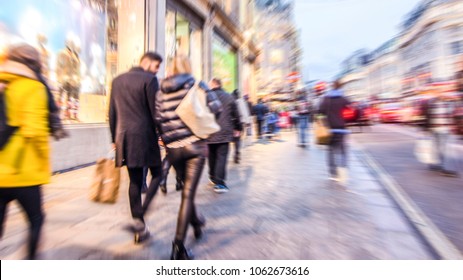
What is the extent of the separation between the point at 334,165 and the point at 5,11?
6151mm

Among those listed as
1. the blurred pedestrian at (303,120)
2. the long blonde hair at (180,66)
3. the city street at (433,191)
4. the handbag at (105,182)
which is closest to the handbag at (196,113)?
the long blonde hair at (180,66)

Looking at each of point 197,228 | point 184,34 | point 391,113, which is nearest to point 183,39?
point 184,34

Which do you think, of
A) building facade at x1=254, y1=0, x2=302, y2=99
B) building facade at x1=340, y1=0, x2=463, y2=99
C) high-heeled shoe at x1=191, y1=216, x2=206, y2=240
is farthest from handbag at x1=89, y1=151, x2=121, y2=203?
building facade at x1=254, y1=0, x2=302, y2=99

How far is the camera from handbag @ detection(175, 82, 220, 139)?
8.16 feet

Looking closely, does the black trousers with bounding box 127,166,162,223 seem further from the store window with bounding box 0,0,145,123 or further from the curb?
the store window with bounding box 0,0,145,123

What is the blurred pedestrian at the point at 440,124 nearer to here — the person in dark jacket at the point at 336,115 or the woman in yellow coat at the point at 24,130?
the person in dark jacket at the point at 336,115

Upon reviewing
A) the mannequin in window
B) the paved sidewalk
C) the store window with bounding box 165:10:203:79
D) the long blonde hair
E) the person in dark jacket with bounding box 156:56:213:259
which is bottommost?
the paved sidewalk

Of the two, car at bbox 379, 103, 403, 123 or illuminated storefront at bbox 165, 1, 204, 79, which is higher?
illuminated storefront at bbox 165, 1, 204, 79

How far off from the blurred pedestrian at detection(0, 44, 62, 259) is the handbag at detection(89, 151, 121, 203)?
1004 millimetres

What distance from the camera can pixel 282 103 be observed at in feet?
106

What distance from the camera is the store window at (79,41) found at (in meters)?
6.16

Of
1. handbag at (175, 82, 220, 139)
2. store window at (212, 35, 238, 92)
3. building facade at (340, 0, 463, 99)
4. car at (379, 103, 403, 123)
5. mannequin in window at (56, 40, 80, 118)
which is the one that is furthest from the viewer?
A: building facade at (340, 0, 463, 99)
